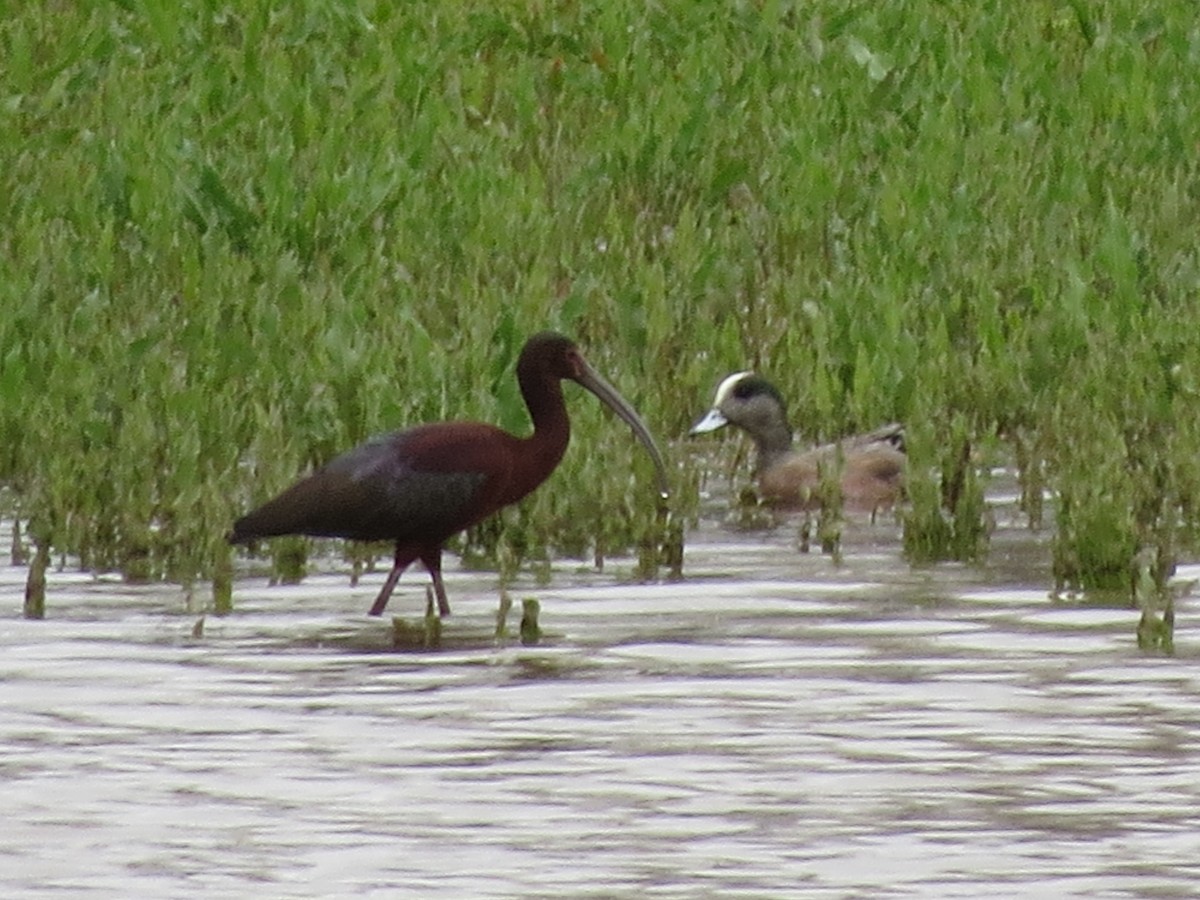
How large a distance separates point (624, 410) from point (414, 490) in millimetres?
1144

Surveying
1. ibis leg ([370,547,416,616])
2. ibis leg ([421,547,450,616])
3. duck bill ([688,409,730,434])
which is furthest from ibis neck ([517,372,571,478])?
duck bill ([688,409,730,434])

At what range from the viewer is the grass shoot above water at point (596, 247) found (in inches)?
380

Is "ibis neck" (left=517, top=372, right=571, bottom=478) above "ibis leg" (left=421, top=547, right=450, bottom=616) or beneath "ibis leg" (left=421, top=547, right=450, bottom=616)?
above

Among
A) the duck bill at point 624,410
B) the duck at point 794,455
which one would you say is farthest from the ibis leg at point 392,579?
the duck at point 794,455

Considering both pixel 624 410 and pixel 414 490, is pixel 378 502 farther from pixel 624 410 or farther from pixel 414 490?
pixel 624 410

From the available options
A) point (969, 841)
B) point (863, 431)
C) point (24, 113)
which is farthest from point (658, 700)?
point (24, 113)

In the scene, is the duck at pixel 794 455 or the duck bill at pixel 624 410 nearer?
the duck bill at pixel 624 410

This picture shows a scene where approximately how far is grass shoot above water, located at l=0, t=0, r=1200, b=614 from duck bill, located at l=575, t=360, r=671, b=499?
2.7 inches

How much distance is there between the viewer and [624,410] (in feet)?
32.4

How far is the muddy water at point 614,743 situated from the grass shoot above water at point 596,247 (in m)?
0.51

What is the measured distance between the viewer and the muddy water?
577 centimetres

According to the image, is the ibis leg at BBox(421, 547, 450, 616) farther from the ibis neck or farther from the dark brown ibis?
the ibis neck

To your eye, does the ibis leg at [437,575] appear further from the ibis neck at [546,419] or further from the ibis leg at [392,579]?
the ibis neck at [546,419]

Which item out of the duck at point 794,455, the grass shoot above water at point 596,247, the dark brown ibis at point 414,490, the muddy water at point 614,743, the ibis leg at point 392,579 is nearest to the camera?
the muddy water at point 614,743
